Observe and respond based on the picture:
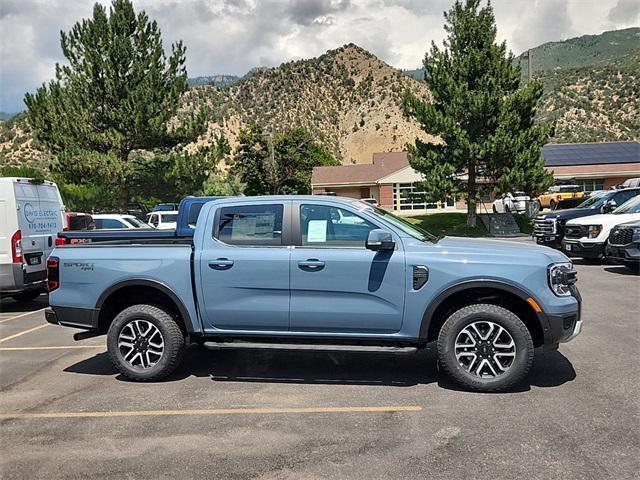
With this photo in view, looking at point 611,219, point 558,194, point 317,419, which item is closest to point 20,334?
point 317,419

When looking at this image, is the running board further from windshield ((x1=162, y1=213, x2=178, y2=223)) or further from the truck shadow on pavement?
windshield ((x1=162, y1=213, x2=178, y2=223))

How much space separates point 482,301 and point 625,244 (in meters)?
8.14

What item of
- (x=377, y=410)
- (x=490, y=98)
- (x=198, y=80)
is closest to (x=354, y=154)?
(x=198, y=80)

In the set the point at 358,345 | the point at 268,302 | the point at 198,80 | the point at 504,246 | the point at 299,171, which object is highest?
the point at 198,80

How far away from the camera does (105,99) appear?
87.6ft

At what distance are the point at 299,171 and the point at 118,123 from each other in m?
25.8

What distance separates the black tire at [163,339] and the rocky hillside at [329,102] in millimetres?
78085

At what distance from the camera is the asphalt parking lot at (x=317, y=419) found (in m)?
3.85

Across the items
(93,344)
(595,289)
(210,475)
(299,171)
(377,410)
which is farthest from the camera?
(299,171)

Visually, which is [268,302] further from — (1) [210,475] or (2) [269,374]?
(1) [210,475]

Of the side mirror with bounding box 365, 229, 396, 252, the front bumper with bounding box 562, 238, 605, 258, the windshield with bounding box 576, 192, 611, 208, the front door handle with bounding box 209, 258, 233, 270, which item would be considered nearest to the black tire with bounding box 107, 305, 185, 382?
the front door handle with bounding box 209, 258, 233, 270

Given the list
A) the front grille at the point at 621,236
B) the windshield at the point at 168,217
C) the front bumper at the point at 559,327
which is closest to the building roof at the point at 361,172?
the windshield at the point at 168,217

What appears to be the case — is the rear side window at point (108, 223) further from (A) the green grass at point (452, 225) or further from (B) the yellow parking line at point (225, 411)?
(A) the green grass at point (452, 225)

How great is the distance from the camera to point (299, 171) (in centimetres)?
5128
